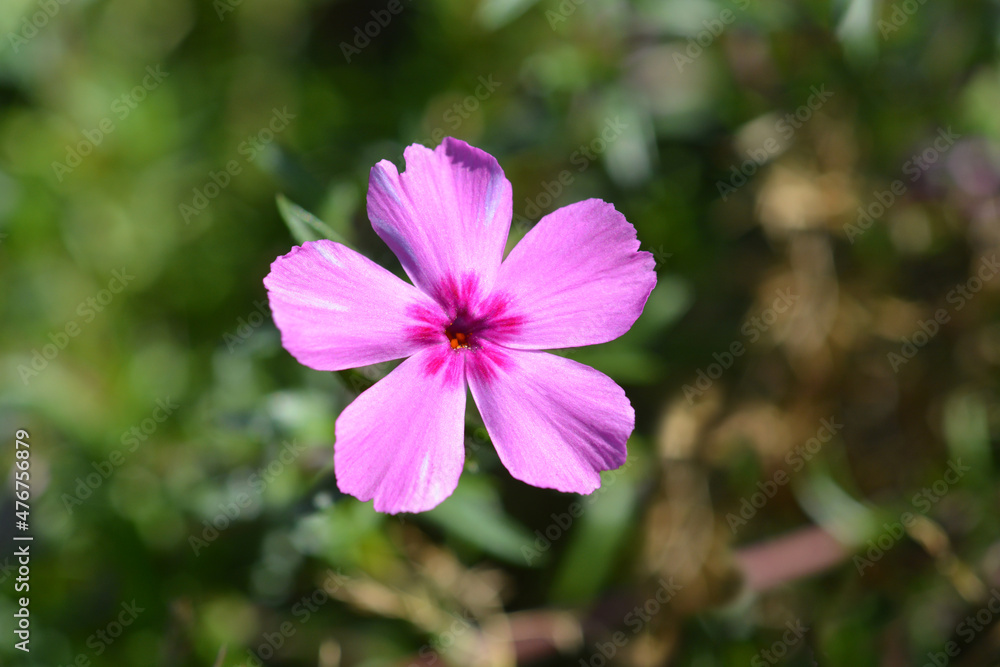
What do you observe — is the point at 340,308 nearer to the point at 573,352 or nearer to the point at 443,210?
the point at 443,210

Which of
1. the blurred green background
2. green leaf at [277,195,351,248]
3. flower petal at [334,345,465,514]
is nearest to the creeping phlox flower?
flower petal at [334,345,465,514]

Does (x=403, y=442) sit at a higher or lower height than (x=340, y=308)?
lower

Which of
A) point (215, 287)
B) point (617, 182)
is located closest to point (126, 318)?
point (215, 287)

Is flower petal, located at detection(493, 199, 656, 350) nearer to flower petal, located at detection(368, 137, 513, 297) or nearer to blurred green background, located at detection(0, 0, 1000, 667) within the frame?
flower petal, located at detection(368, 137, 513, 297)

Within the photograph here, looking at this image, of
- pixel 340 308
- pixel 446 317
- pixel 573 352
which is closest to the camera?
pixel 340 308

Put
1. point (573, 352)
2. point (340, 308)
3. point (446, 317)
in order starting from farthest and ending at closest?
1. point (573, 352)
2. point (446, 317)
3. point (340, 308)

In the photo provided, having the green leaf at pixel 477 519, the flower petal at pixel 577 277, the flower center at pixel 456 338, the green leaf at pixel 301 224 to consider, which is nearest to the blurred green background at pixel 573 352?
the green leaf at pixel 477 519

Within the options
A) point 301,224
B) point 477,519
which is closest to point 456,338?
point 301,224
